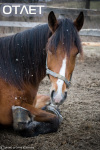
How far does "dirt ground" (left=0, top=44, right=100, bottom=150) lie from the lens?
2.61 metres

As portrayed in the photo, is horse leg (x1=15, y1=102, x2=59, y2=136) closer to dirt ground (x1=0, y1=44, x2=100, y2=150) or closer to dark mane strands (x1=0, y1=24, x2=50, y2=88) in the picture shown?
dirt ground (x1=0, y1=44, x2=100, y2=150)

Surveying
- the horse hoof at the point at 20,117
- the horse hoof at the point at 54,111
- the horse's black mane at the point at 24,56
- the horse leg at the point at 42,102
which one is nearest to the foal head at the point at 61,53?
the horse's black mane at the point at 24,56

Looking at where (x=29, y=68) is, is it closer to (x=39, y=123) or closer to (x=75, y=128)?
(x=39, y=123)

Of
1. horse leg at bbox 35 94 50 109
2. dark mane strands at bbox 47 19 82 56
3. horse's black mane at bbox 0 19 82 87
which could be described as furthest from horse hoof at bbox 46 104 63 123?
dark mane strands at bbox 47 19 82 56

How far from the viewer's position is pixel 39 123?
2.95 m

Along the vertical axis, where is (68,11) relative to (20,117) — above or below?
above

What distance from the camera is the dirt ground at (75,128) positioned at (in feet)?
8.57

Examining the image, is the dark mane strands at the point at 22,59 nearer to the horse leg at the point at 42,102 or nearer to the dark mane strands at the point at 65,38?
the dark mane strands at the point at 65,38

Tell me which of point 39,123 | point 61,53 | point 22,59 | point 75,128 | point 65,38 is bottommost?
point 75,128

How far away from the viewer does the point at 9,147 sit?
252cm

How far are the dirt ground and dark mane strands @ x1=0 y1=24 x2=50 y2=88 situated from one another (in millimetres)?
743

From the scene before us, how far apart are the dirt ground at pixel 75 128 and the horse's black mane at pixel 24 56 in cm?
75

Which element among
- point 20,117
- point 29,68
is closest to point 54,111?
point 20,117

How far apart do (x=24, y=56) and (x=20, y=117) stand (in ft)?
2.65
